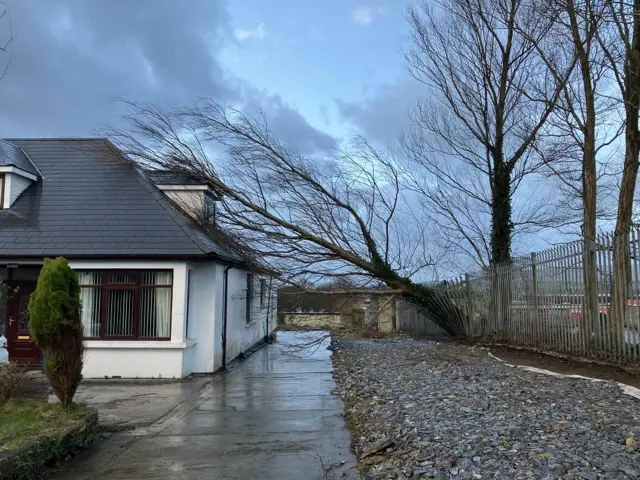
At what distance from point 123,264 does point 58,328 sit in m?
5.71

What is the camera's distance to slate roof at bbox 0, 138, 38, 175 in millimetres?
14258

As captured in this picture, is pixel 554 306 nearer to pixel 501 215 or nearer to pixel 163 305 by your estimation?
pixel 501 215

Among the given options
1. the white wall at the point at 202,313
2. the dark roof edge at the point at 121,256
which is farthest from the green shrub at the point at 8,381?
the white wall at the point at 202,313

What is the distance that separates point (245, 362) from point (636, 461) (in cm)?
1229

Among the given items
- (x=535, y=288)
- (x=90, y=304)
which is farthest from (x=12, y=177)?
(x=535, y=288)

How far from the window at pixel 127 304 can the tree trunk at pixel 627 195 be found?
9.22m

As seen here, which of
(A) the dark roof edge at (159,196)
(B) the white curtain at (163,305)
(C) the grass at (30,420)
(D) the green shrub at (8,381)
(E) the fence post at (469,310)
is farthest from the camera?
(E) the fence post at (469,310)

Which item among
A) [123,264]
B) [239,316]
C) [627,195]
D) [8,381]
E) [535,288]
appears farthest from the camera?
[239,316]

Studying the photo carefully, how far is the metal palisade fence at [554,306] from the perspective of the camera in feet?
27.3

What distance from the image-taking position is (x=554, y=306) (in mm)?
10477

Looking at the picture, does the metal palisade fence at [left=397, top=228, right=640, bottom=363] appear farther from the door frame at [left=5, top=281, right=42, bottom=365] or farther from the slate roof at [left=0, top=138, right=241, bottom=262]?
the door frame at [left=5, top=281, right=42, bottom=365]

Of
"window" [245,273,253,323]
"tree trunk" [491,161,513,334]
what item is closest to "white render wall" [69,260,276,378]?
"window" [245,273,253,323]

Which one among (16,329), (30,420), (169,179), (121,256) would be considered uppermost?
(169,179)

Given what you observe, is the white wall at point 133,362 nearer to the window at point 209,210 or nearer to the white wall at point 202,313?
the white wall at point 202,313
